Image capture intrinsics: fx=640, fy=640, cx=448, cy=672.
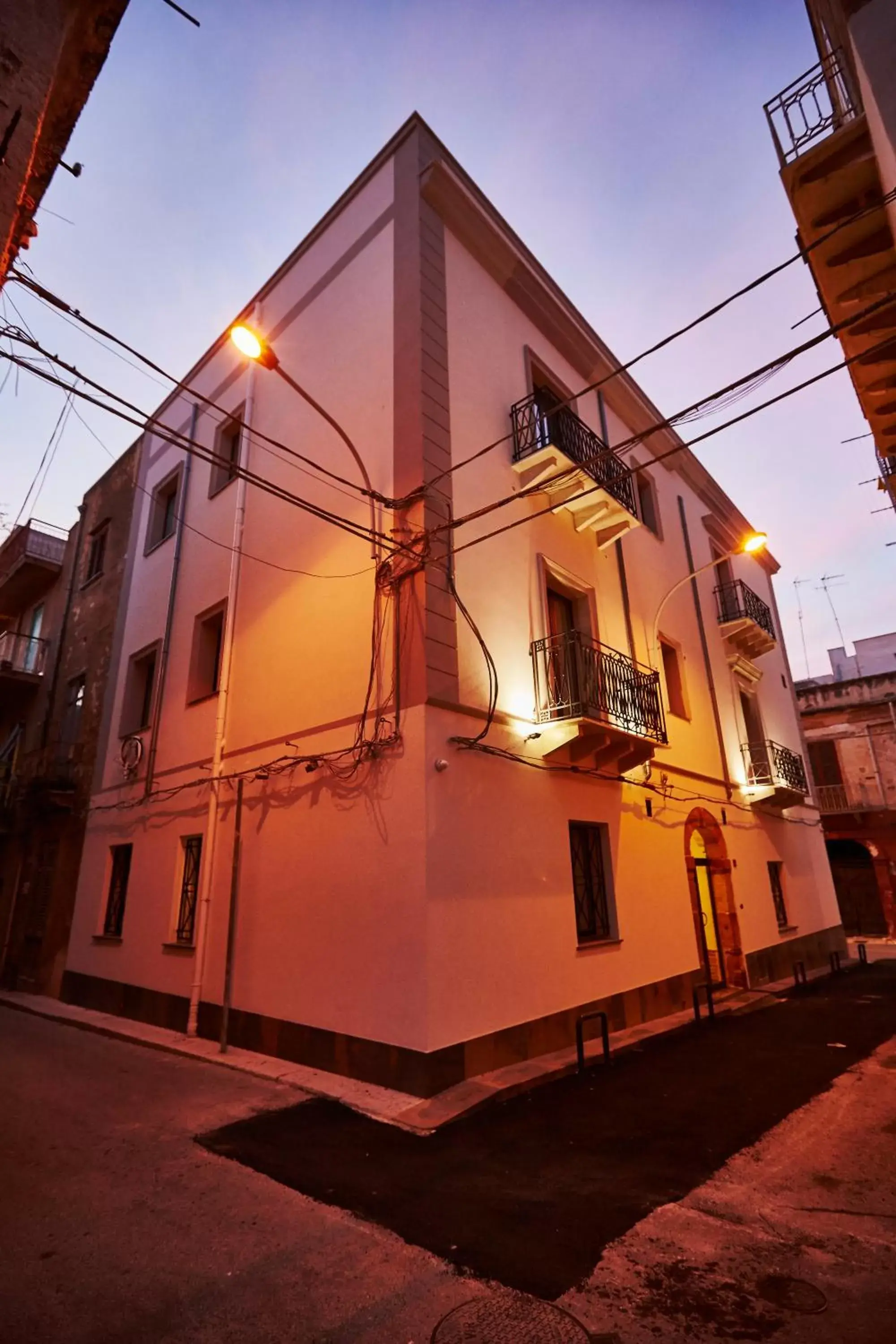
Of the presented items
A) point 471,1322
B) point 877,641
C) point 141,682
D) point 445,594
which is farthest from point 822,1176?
point 877,641

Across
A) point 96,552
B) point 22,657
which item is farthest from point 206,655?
point 22,657

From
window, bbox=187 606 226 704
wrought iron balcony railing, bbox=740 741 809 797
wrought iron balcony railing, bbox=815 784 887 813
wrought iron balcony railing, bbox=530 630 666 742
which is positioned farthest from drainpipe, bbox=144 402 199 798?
wrought iron balcony railing, bbox=815 784 887 813

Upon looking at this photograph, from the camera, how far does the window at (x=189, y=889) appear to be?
969 cm

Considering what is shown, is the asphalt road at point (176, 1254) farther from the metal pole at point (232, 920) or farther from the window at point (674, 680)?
the window at point (674, 680)

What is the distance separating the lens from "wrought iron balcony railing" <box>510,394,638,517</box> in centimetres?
955

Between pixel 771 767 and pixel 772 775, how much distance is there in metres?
0.21

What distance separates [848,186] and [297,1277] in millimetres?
9548

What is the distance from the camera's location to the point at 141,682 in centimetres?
1302

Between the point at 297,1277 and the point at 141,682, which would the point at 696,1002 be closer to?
the point at 297,1277

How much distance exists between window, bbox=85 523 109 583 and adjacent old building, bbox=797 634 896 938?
23.0 m

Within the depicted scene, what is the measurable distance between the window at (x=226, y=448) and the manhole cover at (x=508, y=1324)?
1148 cm

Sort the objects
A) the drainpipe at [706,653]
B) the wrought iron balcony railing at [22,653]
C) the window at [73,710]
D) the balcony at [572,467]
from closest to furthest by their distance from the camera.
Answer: the balcony at [572,467], the drainpipe at [706,653], the window at [73,710], the wrought iron balcony railing at [22,653]

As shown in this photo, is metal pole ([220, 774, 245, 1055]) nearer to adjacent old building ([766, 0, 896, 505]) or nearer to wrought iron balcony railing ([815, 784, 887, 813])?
adjacent old building ([766, 0, 896, 505])

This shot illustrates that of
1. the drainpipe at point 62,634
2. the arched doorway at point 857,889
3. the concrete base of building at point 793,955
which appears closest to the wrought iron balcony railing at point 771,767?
the concrete base of building at point 793,955
